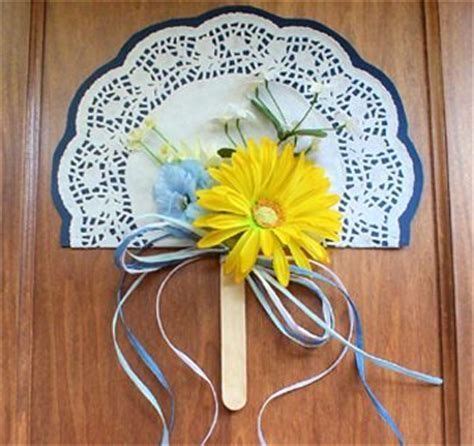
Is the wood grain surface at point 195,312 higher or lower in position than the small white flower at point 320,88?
lower

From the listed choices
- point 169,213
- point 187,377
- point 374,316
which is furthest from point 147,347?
point 374,316

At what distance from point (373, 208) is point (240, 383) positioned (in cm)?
29

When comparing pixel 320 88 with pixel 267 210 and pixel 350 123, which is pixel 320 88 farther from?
pixel 267 210

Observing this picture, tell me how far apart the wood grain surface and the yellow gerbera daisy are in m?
0.06

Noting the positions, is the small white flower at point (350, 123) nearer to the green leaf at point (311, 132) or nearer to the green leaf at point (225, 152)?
the green leaf at point (311, 132)

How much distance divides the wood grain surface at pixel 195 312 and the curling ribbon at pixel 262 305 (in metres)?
0.01

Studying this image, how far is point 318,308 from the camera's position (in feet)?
2.07

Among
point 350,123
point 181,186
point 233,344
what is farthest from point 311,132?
point 233,344

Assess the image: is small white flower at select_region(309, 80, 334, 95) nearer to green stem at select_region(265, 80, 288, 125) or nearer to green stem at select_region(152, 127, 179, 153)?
green stem at select_region(265, 80, 288, 125)

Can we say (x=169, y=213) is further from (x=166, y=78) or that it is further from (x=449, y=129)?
(x=449, y=129)

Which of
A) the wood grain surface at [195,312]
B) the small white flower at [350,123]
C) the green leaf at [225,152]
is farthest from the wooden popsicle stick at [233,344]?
the small white flower at [350,123]

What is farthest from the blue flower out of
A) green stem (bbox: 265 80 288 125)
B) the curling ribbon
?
green stem (bbox: 265 80 288 125)

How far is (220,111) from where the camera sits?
0.65m

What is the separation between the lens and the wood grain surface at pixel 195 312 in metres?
0.61
